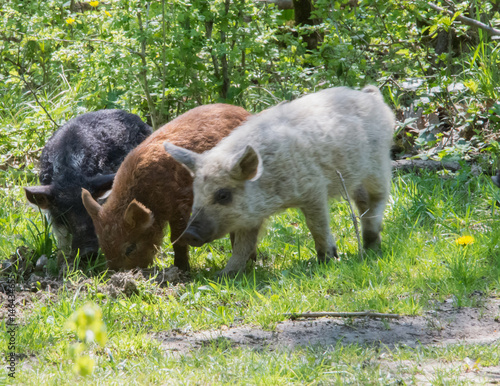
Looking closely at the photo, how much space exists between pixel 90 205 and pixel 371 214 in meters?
2.54

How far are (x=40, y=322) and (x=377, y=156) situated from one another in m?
3.19

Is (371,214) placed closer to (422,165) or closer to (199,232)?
(199,232)

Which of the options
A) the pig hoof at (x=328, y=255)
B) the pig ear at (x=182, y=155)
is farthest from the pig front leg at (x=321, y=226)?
the pig ear at (x=182, y=155)

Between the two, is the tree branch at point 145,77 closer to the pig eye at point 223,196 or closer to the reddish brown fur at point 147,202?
the reddish brown fur at point 147,202

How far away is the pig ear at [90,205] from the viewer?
5.34 meters

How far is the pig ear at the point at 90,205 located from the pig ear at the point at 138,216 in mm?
298

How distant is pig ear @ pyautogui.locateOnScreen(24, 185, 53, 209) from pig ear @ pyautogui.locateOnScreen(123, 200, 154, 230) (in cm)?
97

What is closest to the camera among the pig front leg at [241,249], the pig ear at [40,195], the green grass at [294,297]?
the green grass at [294,297]

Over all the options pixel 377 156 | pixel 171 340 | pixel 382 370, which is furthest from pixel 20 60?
pixel 382 370

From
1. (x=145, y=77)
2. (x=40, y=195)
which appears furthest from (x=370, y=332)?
(x=145, y=77)

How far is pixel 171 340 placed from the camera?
425 centimetres

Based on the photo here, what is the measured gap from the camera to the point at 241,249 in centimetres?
551

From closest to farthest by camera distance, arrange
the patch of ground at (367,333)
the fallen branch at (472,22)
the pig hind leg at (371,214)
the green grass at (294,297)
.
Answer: the green grass at (294,297), the patch of ground at (367,333), the pig hind leg at (371,214), the fallen branch at (472,22)

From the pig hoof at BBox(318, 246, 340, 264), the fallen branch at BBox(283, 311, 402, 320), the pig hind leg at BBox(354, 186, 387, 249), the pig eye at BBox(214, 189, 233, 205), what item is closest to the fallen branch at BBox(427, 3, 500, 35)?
the pig hind leg at BBox(354, 186, 387, 249)
